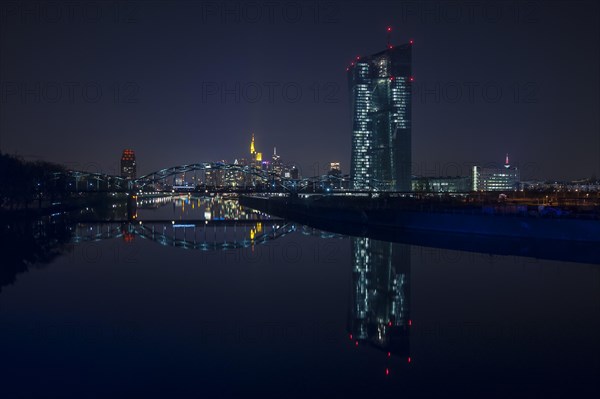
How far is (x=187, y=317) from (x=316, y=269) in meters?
11.1

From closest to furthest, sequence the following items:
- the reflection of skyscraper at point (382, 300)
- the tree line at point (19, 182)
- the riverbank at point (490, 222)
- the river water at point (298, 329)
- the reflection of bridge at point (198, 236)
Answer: the river water at point (298, 329) → the reflection of skyscraper at point (382, 300) → the riverbank at point (490, 222) → the reflection of bridge at point (198, 236) → the tree line at point (19, 182)

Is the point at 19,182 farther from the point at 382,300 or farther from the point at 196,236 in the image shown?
the point at 382,300

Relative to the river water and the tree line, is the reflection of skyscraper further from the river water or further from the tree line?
the tree line

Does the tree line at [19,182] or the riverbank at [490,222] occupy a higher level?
the tree line at [19,182]

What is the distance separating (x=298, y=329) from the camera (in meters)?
14.3

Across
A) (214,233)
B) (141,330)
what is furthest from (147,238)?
(141,330)

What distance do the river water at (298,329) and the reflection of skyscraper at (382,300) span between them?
0.23 ft

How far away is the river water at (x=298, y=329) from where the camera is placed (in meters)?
10.2

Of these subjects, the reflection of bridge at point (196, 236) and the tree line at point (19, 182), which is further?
the tree line at point (19, 182)

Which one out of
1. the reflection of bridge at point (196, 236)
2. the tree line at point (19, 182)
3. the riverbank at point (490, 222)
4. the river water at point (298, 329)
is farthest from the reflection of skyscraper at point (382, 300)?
the tree line at point (19, 182)

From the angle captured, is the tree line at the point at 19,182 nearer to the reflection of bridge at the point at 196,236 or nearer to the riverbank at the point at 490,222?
the reflection of bridge at the point at 196,236

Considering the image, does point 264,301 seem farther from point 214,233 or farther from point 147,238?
point 214,233

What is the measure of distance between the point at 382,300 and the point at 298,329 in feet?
15.4

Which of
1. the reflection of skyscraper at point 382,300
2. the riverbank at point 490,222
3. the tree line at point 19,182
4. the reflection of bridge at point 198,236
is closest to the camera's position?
the reflection of skyscraper at point 382,300
